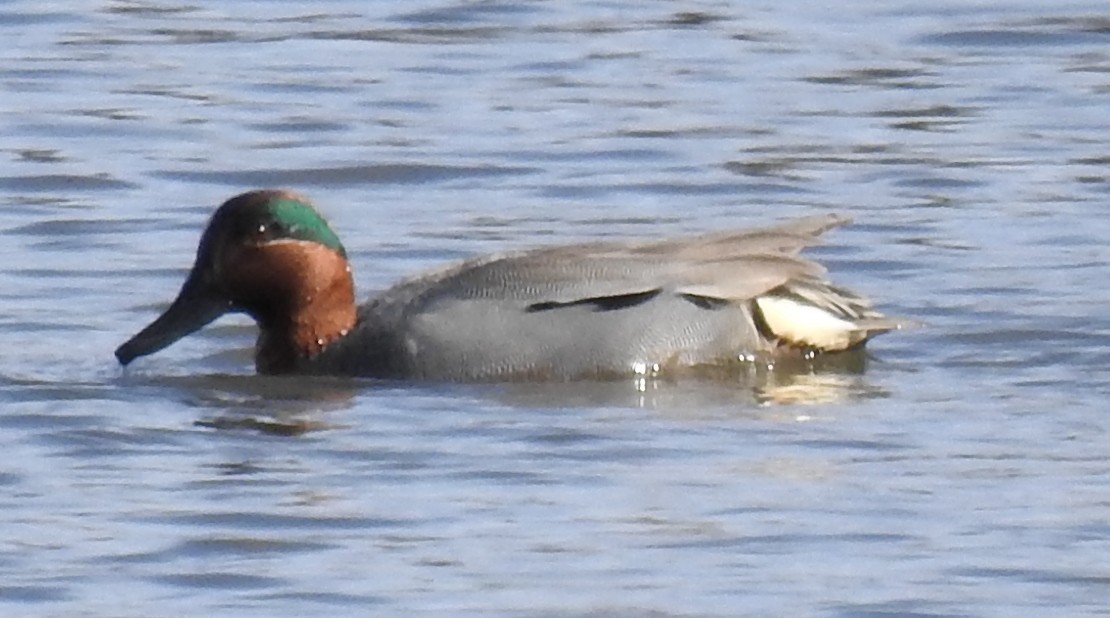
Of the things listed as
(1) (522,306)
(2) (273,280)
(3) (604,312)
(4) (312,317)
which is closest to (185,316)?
(2) (273,280)

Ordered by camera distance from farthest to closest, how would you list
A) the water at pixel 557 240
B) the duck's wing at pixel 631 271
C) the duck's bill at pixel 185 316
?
the duck's bill at pixel 185 316
the duck's wing at pixel 631 271
the water at pixel 557 240

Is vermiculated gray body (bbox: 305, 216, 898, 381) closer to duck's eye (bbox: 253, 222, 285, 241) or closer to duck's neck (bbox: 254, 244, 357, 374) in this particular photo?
duck's neck (bbox: 254, 244, 357, 374)

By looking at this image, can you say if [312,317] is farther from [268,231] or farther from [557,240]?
[557,240]

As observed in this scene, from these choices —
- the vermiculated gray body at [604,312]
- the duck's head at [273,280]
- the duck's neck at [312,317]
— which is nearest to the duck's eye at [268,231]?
the duck's head at [273,280]

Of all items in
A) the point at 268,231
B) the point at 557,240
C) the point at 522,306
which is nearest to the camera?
the point at 522,306

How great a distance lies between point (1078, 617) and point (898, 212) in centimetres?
586

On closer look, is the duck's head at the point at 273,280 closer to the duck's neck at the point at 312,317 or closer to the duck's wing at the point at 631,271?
the duck's neck at the point at 312,317

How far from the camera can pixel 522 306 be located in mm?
11117

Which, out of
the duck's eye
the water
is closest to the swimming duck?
the duck's eye

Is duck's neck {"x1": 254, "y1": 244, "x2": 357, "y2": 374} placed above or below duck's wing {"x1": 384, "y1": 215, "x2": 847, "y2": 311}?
below

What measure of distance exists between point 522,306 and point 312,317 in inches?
29.8

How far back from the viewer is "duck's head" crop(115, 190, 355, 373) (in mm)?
11391

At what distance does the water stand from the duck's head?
170 mm

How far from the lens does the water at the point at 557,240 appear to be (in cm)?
862
